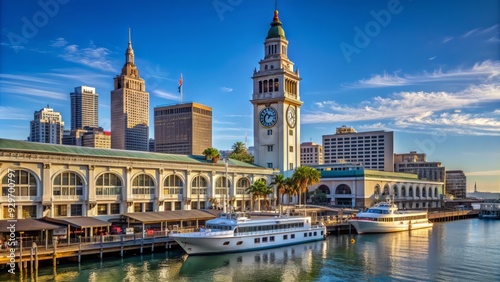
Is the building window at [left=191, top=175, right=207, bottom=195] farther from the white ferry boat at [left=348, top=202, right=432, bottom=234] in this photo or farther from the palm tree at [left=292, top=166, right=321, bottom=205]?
the white ferry boat at [left=348, top=202, right=432, bottom=234]

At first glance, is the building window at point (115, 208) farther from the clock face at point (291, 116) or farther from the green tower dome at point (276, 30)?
the green tower dome at point (276, 30)

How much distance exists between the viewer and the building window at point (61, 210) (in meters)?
68.9

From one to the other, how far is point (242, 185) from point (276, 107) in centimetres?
2551

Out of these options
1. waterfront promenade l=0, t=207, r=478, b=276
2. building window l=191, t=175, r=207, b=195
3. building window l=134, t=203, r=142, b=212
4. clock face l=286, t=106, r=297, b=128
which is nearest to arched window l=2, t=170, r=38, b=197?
waterfront promenade l=0, t=207, r=478, b=276

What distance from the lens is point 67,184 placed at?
70688 millimetres

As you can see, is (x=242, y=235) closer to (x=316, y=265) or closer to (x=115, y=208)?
(x=316, y=265)

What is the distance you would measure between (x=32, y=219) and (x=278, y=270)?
1284 inches

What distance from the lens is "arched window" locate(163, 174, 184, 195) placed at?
85.1 m

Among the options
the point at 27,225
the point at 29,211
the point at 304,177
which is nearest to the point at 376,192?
the point at 304,177

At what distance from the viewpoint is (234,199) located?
100 meters

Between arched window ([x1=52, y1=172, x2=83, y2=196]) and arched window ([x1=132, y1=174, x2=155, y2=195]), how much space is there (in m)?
9.66

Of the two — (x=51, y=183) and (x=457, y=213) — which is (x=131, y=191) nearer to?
(x=51, y=183)

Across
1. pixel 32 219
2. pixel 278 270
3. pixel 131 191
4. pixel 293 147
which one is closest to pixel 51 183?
pixel 32 219

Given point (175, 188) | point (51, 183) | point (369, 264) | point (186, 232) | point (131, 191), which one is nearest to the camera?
point (369, 264)
